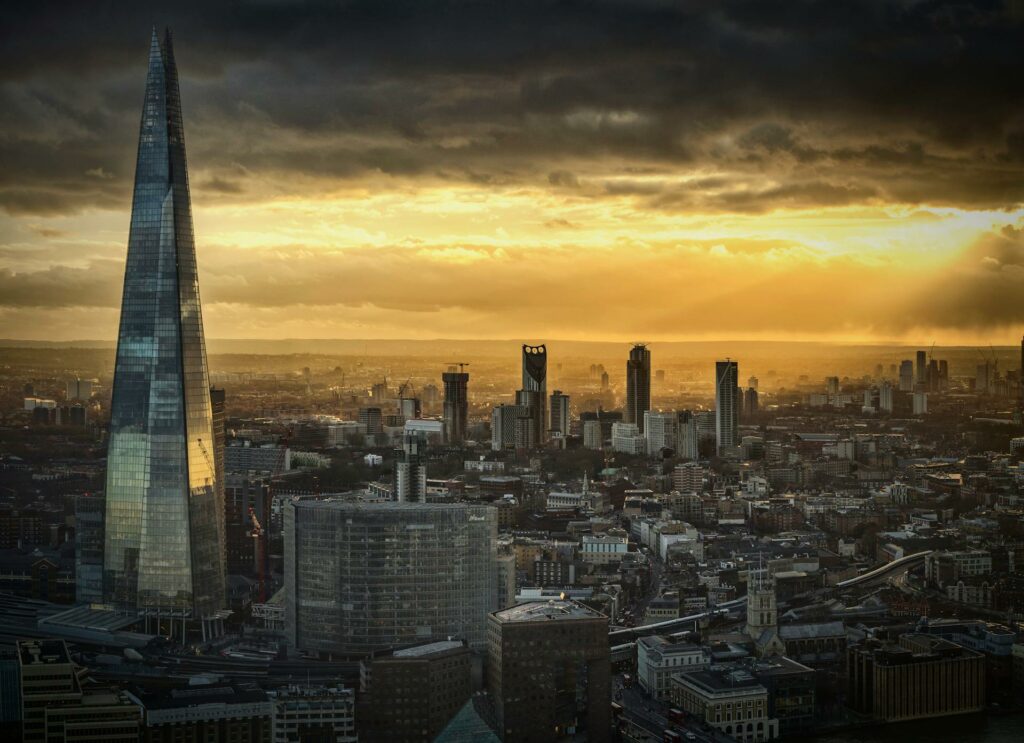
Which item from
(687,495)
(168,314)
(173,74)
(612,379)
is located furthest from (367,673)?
(612,379)

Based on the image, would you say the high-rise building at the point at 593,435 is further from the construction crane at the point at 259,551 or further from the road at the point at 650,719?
the road at the point at 650,719

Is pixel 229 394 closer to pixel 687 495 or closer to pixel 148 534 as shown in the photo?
pixel 148 534

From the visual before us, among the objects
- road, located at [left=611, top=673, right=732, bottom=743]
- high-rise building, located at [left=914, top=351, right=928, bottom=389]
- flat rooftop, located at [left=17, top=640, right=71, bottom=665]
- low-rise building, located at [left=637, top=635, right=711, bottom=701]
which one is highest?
high-rise building, located at [left=914, top=351, right=928, bottom=389]

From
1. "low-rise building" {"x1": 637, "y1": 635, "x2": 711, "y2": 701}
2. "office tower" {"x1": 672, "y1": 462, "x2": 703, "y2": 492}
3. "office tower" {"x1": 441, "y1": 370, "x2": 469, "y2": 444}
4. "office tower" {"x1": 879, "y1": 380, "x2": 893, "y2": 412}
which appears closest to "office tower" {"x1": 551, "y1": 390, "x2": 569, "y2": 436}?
"office tower" {"x1": 441, "y1": 370, "x2": 469, "y2": 444}

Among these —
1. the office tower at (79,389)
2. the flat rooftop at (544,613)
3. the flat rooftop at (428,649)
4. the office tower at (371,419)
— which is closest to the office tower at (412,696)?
the flat rooftop at (428,649)

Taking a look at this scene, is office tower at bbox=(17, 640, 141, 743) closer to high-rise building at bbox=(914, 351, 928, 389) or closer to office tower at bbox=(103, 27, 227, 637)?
office tower at bbox=(103, 27, 227, 637)

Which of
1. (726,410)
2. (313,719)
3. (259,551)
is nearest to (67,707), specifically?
(313,719)
